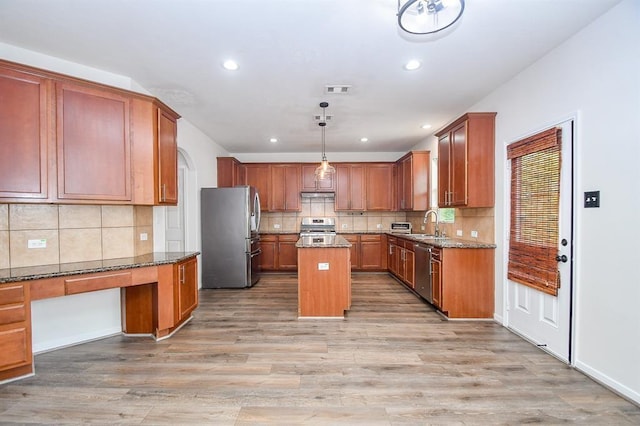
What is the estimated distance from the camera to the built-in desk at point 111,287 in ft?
6.91

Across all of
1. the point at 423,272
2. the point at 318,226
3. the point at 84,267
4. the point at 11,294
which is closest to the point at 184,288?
the point at 84,267

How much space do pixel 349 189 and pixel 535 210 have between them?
12.6ft

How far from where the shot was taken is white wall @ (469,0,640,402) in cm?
188

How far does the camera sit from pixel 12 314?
82.7 inches

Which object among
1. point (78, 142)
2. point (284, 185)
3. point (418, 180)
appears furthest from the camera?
point (284, 185)

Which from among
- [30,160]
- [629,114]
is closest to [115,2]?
[30,160]

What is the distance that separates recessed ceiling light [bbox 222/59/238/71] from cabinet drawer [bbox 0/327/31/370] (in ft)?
9.28

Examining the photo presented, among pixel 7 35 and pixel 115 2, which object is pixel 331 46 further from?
pixel 7 35

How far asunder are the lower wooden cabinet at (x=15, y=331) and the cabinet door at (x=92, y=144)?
2.78ft

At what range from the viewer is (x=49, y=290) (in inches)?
89.3

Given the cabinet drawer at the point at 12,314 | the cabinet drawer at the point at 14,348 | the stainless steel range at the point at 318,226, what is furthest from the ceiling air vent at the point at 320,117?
the cabinet drawer at the point at 14,348

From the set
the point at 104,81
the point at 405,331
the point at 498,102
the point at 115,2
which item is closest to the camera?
the point at 115,2

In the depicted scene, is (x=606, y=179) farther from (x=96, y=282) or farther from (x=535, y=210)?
(x=96, y=282)

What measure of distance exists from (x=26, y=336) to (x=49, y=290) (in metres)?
0.37
